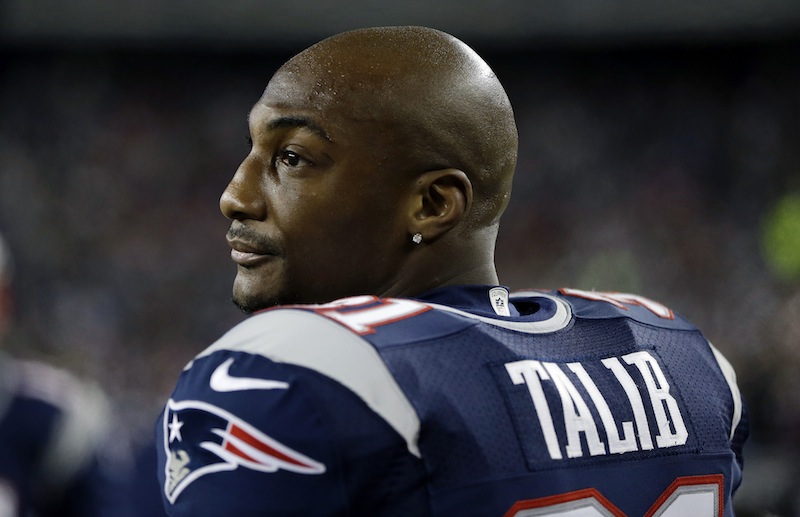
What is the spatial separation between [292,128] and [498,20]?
7.58m

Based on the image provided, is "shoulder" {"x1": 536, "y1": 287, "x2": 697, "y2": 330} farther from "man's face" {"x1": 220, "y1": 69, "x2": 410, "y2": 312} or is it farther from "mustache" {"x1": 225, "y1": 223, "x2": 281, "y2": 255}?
"mustache" {"x1": 225, "y1": 223, "x2": 281, "y2": 255}

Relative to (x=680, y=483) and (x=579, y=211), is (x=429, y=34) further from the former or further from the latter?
(x=579, y=211)

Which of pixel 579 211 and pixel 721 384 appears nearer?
pixel 721 384

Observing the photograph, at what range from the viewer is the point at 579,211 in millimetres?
9305

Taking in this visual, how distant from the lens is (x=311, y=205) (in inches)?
62.6

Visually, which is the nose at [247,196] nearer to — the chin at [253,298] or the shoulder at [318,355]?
the chin at [253,298]

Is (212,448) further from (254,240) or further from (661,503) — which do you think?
(661,503)

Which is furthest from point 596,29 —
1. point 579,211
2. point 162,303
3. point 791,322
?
point 162,303

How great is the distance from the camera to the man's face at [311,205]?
5.15 feet

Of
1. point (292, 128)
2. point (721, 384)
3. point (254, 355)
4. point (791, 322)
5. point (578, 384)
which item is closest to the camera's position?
point (254, 355)

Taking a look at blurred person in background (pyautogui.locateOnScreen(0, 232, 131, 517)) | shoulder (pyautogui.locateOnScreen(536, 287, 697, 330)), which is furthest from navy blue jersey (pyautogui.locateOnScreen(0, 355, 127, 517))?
shoulder (pyautogui.locateOnScreen(536, 287, 697, 330))

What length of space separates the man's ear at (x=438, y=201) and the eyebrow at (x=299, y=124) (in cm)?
17

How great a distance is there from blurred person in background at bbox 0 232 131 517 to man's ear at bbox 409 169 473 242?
82.0 inches

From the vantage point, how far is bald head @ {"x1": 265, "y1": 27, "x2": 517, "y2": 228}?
1.57 meters
